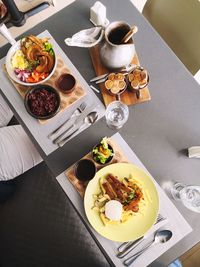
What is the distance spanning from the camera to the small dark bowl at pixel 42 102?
1.18m

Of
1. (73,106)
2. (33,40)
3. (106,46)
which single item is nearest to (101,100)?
(73,106)

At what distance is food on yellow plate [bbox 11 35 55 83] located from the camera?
1.20 metres

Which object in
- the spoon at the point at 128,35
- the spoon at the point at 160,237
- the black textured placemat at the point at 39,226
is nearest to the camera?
the spoon at the point at 128,35

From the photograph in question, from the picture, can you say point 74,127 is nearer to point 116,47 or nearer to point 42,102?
point 42,102

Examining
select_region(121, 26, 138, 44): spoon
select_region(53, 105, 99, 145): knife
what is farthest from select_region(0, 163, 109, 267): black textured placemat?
select_region(121, 26, 138, 44): spoon

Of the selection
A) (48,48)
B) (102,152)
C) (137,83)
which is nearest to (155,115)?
(137,83)

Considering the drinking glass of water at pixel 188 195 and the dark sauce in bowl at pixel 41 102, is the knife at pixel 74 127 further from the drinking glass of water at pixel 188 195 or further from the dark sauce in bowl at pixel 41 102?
the drinking glass of water at pixel 188 195

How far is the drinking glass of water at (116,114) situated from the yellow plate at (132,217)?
14 cm

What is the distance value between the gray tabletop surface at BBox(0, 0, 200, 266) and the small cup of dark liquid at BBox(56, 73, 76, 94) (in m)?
0.06

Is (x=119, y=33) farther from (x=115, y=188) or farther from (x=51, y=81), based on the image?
(x=115, y=188)

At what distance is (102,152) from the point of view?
1.16m

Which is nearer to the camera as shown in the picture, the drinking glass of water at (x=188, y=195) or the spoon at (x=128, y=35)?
the spoon at (x=128, y=35)

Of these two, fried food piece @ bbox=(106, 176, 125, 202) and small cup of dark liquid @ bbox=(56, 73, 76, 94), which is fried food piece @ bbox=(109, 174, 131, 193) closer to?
fried food piece @ bbox=(106, 176, 125, 202)

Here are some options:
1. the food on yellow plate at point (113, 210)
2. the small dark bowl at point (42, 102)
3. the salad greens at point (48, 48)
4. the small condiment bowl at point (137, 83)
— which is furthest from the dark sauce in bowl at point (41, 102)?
the food on yellow plate at point (113, 210)
